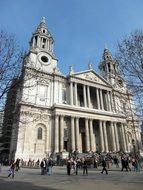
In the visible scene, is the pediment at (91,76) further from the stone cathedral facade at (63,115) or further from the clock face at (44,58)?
the clock face at (44,58)

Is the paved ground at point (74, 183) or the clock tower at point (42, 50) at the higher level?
the clock tower at point (42, 50)

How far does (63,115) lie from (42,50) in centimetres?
1806

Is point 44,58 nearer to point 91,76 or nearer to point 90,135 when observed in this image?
point 91,76

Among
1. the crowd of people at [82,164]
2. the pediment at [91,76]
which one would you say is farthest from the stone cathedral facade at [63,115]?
the crowd of people at [82,164]

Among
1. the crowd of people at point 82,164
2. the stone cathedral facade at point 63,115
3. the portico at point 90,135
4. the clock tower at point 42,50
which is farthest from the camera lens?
the clock tower at point 42,50

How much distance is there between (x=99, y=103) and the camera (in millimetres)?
42938

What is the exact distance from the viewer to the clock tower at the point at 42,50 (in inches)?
1659

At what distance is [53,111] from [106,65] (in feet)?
88.4

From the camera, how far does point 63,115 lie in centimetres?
3466

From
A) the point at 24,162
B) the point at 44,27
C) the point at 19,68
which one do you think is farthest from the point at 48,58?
the point at 19,68

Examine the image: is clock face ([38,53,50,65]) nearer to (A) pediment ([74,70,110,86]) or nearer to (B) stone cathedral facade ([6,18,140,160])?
(B) stone cathedral facade ([6,18,140,160])

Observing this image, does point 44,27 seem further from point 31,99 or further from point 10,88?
point 10,88

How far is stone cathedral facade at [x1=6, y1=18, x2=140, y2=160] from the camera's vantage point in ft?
105

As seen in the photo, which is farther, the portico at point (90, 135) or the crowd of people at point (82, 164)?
the portico at point (90, 135)
